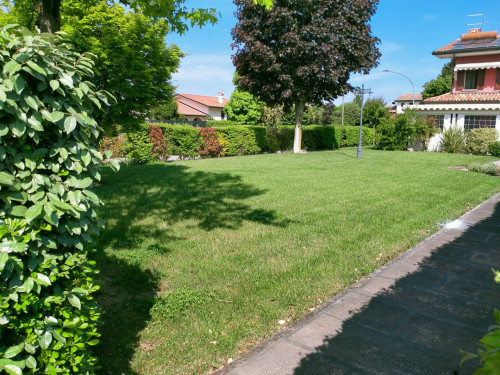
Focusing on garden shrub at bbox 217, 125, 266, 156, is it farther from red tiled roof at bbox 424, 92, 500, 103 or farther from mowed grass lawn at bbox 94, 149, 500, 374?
red tiled roof at bbox 424, 92, 500, 103

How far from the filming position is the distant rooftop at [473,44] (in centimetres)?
2517

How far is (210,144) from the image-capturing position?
20.8 metres

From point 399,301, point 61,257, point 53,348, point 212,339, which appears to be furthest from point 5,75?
point 399,301

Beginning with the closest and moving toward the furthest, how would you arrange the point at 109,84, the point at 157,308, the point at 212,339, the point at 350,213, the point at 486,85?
the point at 212,339, the point at 157,308, the point at 350,213, the point at 109,84, the point at 486,85

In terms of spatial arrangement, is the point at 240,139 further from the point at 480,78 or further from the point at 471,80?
the point at 480,78

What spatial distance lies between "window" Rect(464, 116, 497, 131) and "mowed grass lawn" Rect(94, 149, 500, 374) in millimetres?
14079

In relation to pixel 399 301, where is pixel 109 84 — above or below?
above

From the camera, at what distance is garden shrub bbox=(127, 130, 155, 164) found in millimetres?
16875

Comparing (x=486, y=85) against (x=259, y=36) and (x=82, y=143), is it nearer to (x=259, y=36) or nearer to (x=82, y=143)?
(x=259, y=36)

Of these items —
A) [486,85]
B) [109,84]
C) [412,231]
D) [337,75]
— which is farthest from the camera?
[486,85]

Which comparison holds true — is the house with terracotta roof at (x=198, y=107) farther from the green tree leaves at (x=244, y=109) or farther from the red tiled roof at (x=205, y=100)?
the green tree leaves at (x=244, y=109)

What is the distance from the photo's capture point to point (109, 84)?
9.72 m

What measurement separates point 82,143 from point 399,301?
342cm

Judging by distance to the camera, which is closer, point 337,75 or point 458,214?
point 458,214
